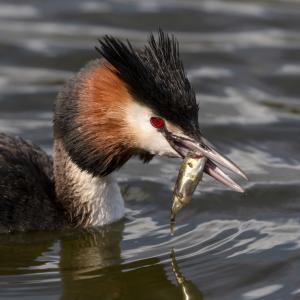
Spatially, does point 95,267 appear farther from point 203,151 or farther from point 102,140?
point 203,151

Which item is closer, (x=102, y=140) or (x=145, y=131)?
(x=145, y=131)

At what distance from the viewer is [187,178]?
841 cm

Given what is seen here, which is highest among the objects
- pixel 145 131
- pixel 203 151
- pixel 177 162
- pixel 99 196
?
pixel 145 131

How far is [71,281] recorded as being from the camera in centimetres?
840

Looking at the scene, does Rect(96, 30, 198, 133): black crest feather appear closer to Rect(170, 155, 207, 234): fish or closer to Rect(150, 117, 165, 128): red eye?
Rect(150, 117, 165, 128): red eye

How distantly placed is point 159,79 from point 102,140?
0.68 m

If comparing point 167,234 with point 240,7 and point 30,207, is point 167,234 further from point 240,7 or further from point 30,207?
point 240,7

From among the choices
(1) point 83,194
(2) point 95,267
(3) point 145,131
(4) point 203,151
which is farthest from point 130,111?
(2) point 95,267

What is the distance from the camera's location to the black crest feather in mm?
8320

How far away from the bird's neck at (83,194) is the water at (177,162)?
121mm

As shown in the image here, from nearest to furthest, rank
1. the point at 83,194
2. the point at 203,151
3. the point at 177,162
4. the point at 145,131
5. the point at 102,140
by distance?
the point at 203,151 < the point at 145,131 < the point at 102,140 < the point at 83,194 < the point at 177,162

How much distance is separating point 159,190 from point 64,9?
452cm

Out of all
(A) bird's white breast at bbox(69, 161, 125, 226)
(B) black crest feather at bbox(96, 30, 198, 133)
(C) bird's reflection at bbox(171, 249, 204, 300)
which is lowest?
(C) bird's reflection at bbox(171, 249, 204, 300)

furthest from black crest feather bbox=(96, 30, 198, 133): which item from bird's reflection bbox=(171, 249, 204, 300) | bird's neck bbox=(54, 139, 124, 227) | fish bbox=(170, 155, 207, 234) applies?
bird's reflection bbox=(171, 249, 204, 300)
